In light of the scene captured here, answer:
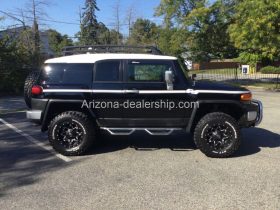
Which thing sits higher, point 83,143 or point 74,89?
point 74,89

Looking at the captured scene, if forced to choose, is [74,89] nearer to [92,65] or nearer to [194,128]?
[92,65]

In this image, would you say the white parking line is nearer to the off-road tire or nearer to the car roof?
the off-road tire

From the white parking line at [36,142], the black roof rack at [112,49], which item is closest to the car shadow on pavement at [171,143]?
the white parking line at [36,142]

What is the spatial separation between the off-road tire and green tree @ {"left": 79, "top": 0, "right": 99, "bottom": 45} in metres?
48.2

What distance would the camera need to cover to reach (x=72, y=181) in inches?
215

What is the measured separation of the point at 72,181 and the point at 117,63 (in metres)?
2.34

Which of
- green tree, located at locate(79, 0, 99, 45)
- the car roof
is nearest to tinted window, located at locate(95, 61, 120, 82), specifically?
the car roof

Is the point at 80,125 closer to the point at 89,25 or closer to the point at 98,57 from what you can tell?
the point at 98,57

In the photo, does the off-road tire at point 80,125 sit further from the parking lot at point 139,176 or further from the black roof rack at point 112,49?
the black roof rack at point 112,49

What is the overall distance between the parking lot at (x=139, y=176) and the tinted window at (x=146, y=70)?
4.45 ft

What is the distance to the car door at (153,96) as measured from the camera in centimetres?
672

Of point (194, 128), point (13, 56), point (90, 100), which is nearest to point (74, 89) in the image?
point (90, 100)

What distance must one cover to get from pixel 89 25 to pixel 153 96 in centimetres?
5301

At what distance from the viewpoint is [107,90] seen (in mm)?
6730
